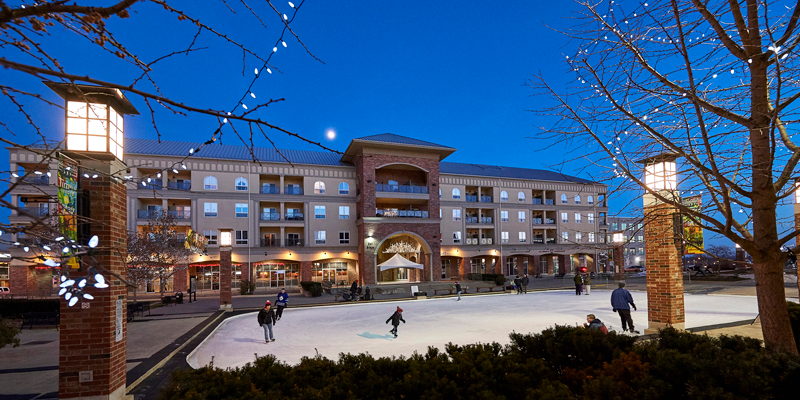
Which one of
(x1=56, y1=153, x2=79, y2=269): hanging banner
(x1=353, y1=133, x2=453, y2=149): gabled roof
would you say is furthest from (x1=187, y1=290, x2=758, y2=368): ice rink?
(x1=353, y1=133, x2=453, y2=149): gabled roof

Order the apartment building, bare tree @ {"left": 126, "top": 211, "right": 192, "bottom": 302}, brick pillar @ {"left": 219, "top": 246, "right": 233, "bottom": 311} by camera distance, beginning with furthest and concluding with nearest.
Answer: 1. the apartment building
2. bare tree @ {"left": 126, "top": 211, "right": 192, "bottom": 302}
3. brick pillar @ {"left": 219, "top": 246, "right": 233, "bottom": 311}

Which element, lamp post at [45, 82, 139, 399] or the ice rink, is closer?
lamp post at [45, 82, 139, 399]

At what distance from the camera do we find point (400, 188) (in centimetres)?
3841

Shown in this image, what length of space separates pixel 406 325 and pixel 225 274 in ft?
40.0

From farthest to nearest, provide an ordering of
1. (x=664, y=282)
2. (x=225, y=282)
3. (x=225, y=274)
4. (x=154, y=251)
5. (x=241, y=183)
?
(x=241, y=183) → (x=154, y=251) → (x=225, y=274) → (x=225, y=282) → (x=664, y=282)

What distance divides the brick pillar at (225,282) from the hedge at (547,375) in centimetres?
1901

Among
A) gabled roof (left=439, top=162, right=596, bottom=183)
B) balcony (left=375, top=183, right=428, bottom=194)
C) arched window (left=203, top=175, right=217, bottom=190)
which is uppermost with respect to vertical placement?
gabled roof (left=439, top=162, right=596, bottom=183)

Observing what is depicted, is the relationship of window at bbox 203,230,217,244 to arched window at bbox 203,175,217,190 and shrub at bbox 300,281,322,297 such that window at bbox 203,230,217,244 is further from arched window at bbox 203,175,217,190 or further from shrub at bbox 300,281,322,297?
shrub at bbox 300,281,322,297

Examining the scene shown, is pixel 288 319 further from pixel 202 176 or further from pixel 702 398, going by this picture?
pixel 202 176

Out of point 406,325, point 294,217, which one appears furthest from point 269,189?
point 406,325

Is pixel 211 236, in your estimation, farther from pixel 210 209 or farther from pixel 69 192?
pixel 69 192

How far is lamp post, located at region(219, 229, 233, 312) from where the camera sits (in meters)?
22.1

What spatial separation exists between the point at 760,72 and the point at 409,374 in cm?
570

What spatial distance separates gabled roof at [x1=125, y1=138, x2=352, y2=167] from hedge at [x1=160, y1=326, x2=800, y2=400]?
3264 cm
